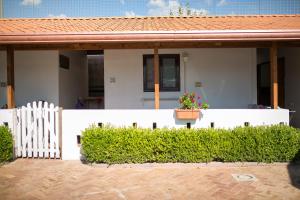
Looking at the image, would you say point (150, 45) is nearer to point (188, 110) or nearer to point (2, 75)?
point (188, 110)

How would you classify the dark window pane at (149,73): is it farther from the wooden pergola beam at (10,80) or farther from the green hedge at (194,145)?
the wooden pergola beam at (10,80)

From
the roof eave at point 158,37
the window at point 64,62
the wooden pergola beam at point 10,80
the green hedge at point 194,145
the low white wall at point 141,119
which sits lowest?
the green hedge at point 194,145

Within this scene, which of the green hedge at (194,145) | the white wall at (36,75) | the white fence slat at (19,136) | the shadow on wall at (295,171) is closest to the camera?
the shadow on wall at (295,171)

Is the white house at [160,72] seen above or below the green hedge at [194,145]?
above

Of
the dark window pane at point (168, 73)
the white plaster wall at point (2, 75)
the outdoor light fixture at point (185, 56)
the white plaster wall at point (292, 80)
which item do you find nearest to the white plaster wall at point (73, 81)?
the white plaster wall at point (2, 75)

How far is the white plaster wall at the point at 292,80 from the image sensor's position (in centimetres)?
1045

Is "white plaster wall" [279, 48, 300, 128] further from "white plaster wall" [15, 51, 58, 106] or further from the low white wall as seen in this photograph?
"white plaster wall" [15, 51, 58, 106]

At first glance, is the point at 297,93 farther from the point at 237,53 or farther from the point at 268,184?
the point at 268,184

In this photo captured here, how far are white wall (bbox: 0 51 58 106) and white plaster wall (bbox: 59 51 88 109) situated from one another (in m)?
0.36

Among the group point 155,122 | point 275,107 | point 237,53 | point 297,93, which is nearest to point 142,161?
point 155,122

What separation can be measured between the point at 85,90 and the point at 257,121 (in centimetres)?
919

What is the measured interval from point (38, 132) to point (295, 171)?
21.2 feet

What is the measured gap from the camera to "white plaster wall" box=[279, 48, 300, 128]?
1045 centimetres

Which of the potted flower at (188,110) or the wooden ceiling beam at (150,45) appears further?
the wooden ceiling beam at (150,45)
